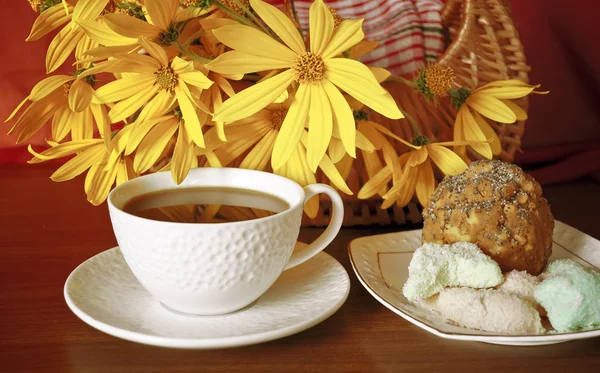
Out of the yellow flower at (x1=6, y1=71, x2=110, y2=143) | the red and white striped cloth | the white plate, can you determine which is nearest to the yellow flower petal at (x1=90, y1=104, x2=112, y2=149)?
the yellow flower at (x1=6, y1=71, x2=110, y2=143)

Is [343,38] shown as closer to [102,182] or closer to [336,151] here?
[336,151]

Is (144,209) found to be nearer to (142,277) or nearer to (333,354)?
(142,277)

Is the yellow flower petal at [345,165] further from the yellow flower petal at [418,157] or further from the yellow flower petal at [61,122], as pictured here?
the yellow flower petal at [61,122]

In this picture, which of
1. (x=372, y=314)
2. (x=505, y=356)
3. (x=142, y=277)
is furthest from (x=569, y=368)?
(x=142, y=277)

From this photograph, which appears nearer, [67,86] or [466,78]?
[67,86]

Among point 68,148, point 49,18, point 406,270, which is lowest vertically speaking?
point 406,270

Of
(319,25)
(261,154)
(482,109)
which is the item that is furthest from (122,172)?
(482,109)
